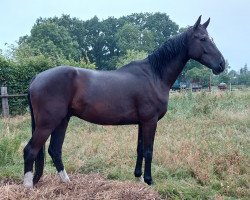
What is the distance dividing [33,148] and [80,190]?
0.79 metres

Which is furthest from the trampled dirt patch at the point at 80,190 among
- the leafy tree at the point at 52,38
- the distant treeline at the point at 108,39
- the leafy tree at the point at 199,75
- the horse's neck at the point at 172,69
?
the leafy tree at the point at 199,75

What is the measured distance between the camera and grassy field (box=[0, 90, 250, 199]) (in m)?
5.19

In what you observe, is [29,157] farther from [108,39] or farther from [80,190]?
[108,39]

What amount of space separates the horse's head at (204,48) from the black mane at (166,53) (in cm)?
14

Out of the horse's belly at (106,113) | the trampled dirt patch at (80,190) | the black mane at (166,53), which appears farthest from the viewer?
the black mane at (166,53)

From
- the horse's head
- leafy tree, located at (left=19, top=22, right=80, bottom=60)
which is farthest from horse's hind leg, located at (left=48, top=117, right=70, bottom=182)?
leafy tree, located at (left=19, top=22, right=80, bottom=60)

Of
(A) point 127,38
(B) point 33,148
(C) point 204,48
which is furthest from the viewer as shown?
(A) point 127,38

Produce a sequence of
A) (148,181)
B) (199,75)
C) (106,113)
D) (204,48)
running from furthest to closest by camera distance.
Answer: (199,75), (148,181), (204,48), (106,113)

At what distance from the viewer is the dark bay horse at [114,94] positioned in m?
4.49

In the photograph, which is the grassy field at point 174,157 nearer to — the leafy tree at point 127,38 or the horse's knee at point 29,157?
the horse's knee at point 29,157

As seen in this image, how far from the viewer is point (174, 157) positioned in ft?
20.8

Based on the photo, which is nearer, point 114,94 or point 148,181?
point 114,94

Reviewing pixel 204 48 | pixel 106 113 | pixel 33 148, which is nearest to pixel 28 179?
pixel 33 148

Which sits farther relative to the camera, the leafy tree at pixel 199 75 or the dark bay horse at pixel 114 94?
the leafy tree at pixel 199 75
